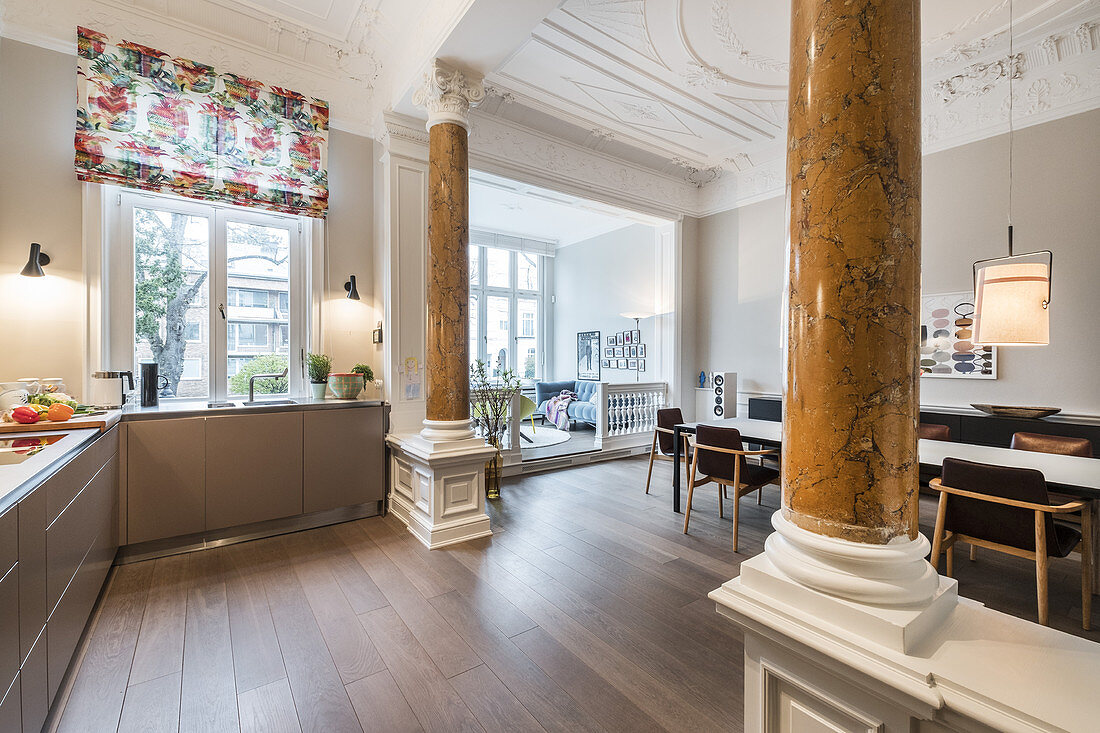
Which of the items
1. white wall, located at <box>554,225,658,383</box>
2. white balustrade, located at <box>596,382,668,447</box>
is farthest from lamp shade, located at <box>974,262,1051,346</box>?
white wall, located at <box>554,225,658,383</box>

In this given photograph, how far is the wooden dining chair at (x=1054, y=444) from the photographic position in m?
2.99

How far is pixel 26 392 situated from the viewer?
264 cm

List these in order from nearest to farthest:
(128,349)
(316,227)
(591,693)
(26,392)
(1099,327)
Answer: (591,693) < (26,392) < (128,349) < (1099,327) < (316,227)

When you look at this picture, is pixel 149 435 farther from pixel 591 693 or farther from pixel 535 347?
pixel 535 347

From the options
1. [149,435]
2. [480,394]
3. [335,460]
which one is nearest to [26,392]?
[149,435]

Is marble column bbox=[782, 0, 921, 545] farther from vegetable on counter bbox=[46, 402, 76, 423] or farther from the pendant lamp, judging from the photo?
vegetable on counter bbox=[46, 402, 76, 423]

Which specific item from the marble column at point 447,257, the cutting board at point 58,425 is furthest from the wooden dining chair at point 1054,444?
the cutting board at point 58,425

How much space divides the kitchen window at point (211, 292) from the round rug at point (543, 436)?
328 cm

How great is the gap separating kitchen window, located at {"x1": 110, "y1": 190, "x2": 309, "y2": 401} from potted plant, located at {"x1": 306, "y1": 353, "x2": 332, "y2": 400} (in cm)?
33

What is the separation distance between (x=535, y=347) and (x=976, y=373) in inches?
286

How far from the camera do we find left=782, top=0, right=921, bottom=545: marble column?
Answer: 1082mm

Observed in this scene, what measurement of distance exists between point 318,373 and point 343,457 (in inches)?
27.8

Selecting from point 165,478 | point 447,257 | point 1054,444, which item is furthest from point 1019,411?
point 165,478

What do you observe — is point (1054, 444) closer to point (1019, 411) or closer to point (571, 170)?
point (1019, 411)
